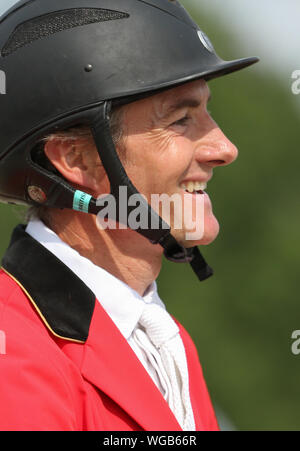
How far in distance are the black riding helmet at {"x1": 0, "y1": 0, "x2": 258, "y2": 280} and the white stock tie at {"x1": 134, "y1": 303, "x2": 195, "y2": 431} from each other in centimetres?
29

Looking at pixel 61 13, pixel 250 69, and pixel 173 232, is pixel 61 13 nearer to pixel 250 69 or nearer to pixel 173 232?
pixel 173 232

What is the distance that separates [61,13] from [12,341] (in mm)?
1262

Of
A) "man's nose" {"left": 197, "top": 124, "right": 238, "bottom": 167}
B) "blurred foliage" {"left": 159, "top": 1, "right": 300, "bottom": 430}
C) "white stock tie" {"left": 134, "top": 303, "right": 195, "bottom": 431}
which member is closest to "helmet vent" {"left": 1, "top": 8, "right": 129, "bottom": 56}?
"man's nose" {"left": 197, "top": 124, "right": 238, "bottom": 167}

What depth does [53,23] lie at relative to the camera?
8.81ft

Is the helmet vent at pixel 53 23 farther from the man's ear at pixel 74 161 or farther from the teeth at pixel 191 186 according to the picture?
the teeth at pixel 191 186

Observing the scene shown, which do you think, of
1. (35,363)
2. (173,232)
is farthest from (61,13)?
(35,363)

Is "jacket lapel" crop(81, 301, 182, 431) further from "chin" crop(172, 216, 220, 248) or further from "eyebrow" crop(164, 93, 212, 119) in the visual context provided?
"eyebrow" crop(164, 93, 212, 119)

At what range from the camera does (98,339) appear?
243 cm

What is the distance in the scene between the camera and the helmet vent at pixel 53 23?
2660 millimetres

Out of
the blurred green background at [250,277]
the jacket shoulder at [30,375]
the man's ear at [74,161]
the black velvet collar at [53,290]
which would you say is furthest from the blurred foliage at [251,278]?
the jacket shoulder at [30,375]

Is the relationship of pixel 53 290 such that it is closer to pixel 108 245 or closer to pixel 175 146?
pixel 108 245

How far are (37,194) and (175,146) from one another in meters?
0.57

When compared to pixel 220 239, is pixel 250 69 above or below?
above

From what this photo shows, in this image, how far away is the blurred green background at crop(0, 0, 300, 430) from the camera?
7.42 m
